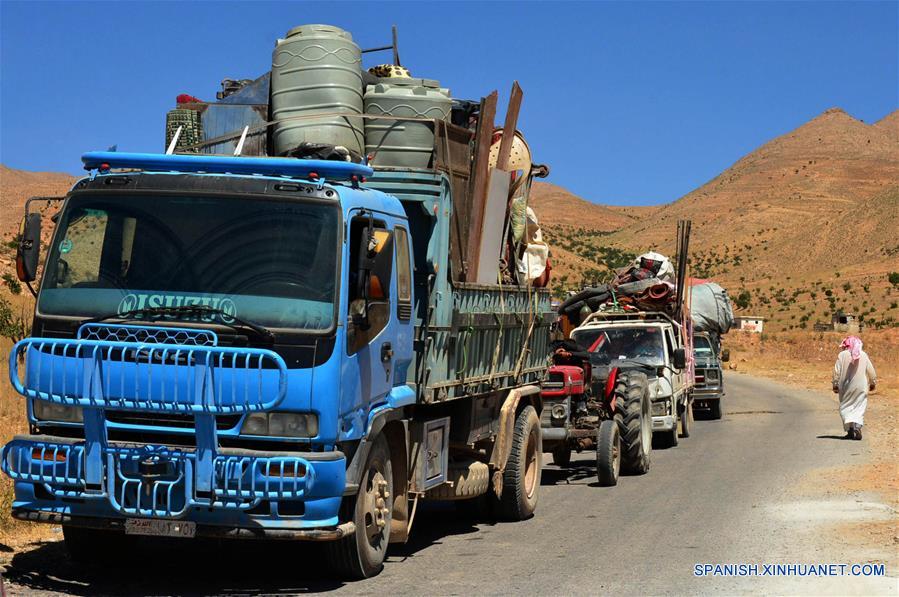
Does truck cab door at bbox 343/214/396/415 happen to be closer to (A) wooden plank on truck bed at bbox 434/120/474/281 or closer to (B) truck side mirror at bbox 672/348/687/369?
(A) wooden plank on truck bed at bbox 434/120/474/281

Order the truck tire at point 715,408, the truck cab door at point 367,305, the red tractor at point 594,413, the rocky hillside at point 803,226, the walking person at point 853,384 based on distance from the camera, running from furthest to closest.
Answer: the rocky hillside at point 803,226, the truck tire at point 715,408, the walking person at point 853,384, the red tractor at point 594,413, the truck cab door at point 367,305

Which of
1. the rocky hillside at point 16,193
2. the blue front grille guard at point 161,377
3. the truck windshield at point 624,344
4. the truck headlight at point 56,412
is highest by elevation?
the rocky hillside at point 16,193

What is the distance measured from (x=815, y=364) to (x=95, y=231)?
154 feet

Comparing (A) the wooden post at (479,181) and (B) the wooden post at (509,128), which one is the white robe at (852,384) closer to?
(B) the wooden post at (509,128)

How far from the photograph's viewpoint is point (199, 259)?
26.6 feet

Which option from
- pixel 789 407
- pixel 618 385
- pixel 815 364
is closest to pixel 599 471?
pixel 618 385

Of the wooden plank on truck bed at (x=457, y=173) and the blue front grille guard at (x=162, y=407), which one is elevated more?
the wooden plank on truck bed at (x=457, y=173)

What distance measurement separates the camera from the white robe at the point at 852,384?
21219 mm

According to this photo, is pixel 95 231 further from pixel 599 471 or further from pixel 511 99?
pixel 599 471

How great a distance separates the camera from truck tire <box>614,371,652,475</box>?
15.9m

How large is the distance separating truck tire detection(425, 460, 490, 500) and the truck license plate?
3.11 m

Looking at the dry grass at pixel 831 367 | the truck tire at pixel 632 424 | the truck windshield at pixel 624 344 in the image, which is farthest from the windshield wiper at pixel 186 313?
the truck windshield at pixel 624 344

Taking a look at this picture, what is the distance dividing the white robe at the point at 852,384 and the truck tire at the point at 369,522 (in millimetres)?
14256

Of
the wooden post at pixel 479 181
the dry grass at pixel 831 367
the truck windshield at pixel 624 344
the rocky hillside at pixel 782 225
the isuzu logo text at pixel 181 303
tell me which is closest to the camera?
the isuzu logo text at pixel 181 303
